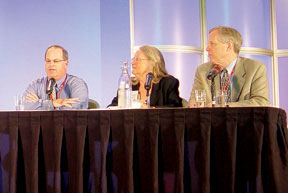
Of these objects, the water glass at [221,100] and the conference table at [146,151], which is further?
the water glass at [221,100]

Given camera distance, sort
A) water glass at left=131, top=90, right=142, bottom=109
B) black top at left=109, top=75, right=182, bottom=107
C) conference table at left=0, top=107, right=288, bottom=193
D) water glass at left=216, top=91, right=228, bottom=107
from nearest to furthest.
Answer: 1. conference table at left=0, top=107, right=288, bottom=193
2. water glass at left=216, top=91, right=228, bottom=107
3. water glass at left=131, top=90, right=142, bottom=109
4. black top at left=109, top=75, right=182, bottom=107

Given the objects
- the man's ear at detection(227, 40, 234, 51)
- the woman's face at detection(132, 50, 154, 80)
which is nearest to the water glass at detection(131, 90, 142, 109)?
the woman's face at detection(132, 50, 154, 80)

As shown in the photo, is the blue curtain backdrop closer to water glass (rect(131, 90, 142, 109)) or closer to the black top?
the black top

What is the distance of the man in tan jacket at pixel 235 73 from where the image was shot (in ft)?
11.0

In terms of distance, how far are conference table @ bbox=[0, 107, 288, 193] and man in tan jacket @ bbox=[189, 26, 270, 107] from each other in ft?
3.15

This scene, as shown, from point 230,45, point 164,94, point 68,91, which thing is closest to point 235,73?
point 230,45

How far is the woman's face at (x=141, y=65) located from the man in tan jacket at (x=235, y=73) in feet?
1.48

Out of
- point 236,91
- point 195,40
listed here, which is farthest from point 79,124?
point 195,40

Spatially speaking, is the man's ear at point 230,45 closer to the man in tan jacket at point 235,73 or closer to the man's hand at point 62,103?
the man in tan jacket at point 235,73

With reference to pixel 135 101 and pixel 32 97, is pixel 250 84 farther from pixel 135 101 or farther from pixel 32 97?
pixel 32 97

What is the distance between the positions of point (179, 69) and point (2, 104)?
6.36 feet

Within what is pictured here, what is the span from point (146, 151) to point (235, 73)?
1.46 meters

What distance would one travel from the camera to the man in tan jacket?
3.36m

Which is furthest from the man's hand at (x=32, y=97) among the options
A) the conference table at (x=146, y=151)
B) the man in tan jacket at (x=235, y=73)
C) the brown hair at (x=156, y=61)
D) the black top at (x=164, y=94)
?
the conference table at (x=146, y=151)
